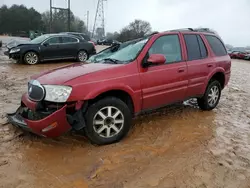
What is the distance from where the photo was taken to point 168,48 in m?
4.77

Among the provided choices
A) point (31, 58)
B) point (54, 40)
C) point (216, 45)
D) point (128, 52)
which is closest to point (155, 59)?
point (128, 52)

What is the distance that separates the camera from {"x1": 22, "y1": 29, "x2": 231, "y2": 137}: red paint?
11.6 ft

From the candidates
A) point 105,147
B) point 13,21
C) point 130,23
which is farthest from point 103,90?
point 130,23

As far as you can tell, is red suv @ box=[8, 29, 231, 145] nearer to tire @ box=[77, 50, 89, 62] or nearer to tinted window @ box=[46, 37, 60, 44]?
tinted window @ box=[46, 37, 60, 44]

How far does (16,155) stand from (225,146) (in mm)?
3068

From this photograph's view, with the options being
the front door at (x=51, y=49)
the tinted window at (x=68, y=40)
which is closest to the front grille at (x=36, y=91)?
the front door at (x=51, y=49)

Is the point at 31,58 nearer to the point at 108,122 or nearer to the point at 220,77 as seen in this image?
the point at 220,77

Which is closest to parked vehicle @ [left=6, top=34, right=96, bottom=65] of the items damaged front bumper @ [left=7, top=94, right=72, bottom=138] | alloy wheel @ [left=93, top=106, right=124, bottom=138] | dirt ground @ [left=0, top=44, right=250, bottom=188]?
dirt ground @ [left=0, top=44, right=250, bottom=188]

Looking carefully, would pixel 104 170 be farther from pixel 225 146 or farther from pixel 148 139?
pixel 225 146

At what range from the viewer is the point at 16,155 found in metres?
3.55

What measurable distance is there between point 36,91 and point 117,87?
1.15m

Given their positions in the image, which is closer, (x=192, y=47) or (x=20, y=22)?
(x=192, y=47)

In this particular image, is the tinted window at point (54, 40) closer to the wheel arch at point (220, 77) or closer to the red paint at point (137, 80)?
the red paint at point (137, 80)

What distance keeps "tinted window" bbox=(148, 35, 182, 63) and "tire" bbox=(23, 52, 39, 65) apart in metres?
9.37
